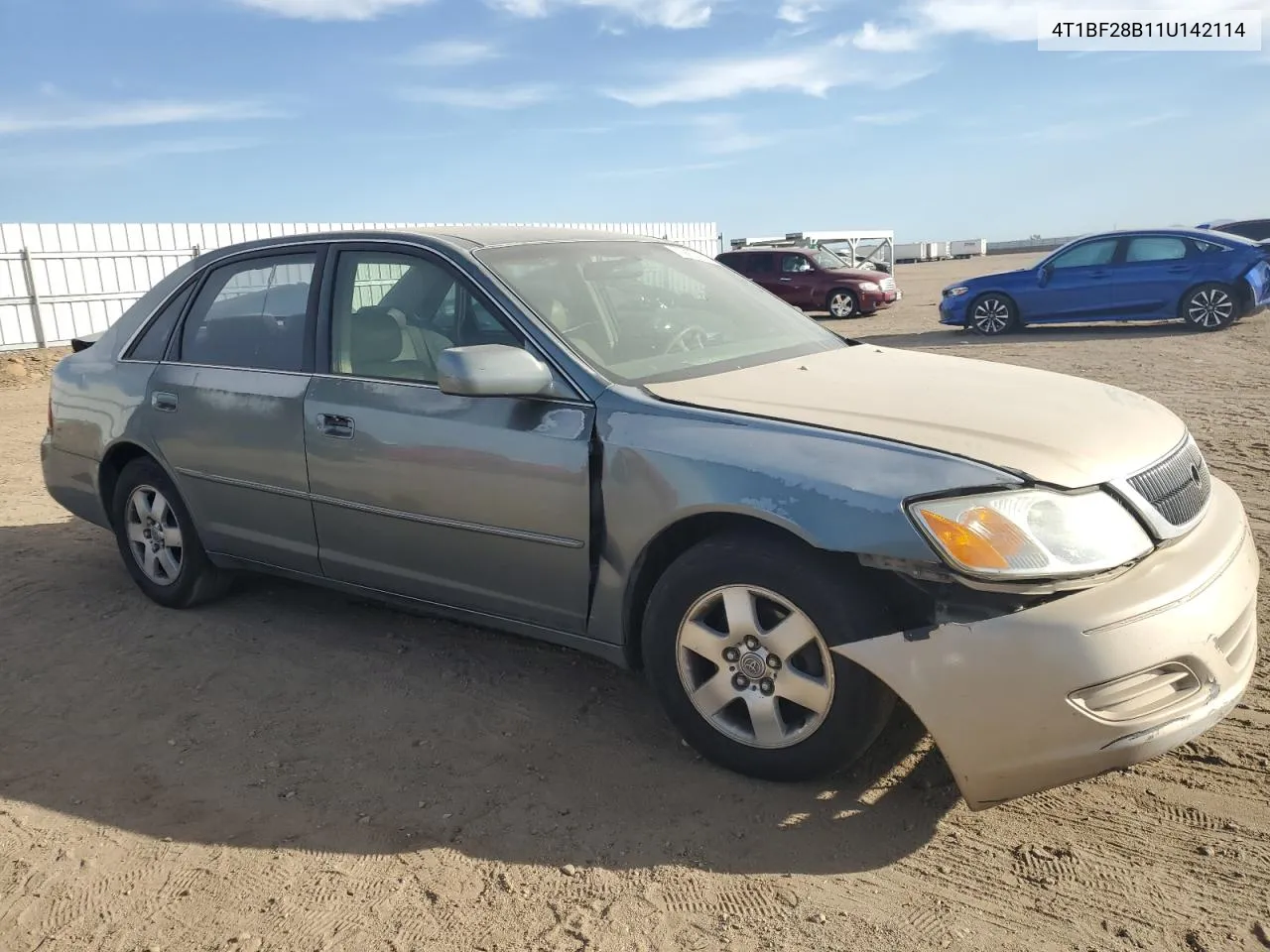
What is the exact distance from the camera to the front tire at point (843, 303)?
21.0m

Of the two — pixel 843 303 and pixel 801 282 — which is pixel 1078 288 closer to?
pixel 843 303

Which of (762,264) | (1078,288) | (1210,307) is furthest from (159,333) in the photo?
(762,264)

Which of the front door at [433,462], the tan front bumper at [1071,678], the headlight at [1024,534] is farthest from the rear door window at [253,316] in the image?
the tan front bumper at [1071,678]

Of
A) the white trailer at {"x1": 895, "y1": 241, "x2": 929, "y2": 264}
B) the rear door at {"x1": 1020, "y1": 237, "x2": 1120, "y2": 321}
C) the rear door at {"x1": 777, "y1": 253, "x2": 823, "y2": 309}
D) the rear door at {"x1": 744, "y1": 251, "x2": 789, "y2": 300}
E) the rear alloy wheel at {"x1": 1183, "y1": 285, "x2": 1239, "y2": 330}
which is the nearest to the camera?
the rear alloy wheel at {"x1": 1183, "y1": 285, "x2": 1239, "y2": 330}

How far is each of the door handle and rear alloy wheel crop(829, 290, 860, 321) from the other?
18.0 metres

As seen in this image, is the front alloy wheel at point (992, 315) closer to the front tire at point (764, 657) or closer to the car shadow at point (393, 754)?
the car shadow at point (393, 754)

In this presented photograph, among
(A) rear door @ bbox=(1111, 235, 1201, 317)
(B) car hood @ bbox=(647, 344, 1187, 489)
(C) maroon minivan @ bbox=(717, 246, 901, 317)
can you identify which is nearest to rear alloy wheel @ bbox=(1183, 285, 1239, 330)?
(A) rear door @ bbox=(1111, 235, 1201, 317)

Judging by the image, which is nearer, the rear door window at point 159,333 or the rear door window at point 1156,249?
the rear door window at point 159,333

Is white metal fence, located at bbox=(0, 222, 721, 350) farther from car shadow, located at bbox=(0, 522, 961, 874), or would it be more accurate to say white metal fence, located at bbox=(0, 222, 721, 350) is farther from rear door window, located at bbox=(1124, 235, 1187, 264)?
car shadow, located at bbox=(0, 522, 961, 874)

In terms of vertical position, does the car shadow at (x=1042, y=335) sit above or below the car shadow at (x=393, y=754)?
below

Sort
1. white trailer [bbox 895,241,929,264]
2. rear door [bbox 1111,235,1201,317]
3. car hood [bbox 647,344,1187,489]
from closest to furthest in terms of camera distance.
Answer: car hood [bbox 647,344,1187,489] → rear door [bbox 1111,235,1201,317] → white trailer [bbox 895,241,929,264]

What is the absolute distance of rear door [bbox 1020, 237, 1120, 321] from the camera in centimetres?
1541

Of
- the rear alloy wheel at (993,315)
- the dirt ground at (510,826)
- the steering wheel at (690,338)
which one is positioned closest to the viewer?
the dirt ground at (510,826)

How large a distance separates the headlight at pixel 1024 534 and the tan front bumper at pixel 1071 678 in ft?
0.29
